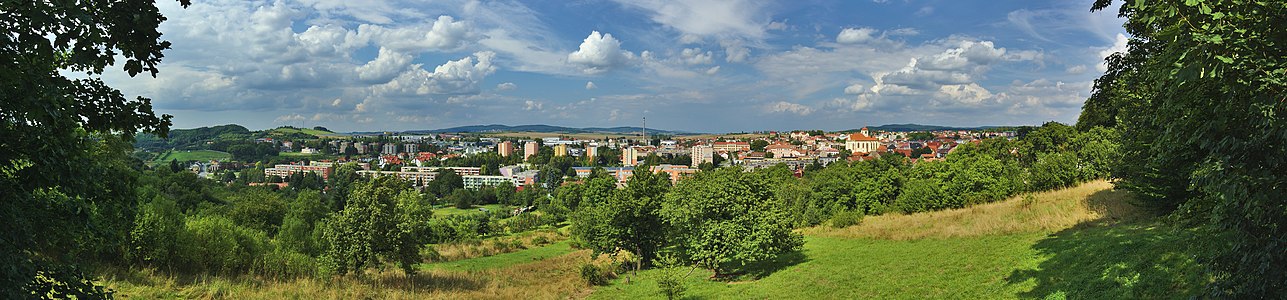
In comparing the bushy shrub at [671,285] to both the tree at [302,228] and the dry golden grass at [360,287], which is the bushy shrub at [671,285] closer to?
the dry golden grass at [360,287]

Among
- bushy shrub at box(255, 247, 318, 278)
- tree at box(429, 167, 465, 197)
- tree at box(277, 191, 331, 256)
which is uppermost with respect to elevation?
bushy shrub at box(255, 247, 318, 278)

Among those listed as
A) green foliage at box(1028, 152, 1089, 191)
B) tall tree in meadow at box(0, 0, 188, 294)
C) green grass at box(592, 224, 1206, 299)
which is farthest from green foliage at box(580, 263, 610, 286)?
green foliage at box(1028, 152, 1089, 191)

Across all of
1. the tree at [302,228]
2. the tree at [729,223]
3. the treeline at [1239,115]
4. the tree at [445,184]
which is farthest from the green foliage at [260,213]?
the tree at [445,184]

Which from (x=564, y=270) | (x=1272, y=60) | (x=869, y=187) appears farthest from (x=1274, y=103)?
(x=869, y=187)

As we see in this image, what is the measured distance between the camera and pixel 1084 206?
67.8ft

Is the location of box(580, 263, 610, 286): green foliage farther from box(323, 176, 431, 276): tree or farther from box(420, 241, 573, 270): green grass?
box(420, 241, 573, 270): green grass

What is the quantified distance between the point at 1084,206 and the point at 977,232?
3912mm

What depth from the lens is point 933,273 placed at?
15.6 m

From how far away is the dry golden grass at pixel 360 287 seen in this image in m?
14.1

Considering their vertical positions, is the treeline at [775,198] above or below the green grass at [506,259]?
above

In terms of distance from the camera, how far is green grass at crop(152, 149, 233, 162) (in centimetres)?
14715

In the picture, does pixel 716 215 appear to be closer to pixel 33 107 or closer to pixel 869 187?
pixel 33 107

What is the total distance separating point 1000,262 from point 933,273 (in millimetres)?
1617

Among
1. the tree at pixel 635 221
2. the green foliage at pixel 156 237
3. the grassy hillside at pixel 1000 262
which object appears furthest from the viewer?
the tree at pixel 635 221
